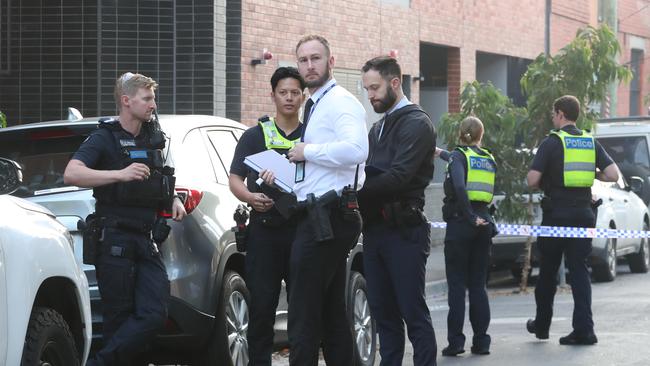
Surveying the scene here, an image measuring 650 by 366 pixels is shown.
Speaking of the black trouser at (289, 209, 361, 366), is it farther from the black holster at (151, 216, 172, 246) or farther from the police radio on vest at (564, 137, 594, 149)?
the police radio on vest at (564, 137, 594, 149)

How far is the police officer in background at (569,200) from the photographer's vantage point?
34.8 feet

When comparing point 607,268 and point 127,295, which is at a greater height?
point 127,295

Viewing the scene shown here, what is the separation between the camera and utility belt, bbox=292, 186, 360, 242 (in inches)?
277

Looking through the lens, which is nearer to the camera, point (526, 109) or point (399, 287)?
point (399, 287)

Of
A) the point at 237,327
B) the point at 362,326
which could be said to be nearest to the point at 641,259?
the point at 362,326

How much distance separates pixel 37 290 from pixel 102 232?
3.21 ft

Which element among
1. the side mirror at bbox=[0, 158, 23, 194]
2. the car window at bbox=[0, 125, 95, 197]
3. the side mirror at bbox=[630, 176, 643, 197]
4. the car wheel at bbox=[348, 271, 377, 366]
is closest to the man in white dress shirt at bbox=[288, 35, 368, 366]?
the car window at bbox=[0, 125, 95, 197]

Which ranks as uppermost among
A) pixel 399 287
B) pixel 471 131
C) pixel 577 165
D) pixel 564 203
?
pixel 471 131

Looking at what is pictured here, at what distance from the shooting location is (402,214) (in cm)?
772

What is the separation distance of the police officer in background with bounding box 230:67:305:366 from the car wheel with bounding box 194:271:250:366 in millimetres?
414

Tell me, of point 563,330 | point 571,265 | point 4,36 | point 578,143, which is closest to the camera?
point 578,143

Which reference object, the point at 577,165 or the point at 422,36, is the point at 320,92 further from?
the point at 422,36

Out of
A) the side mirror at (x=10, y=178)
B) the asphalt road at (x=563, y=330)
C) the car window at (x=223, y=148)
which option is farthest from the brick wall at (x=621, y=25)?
the side mirror at (x=10, y=178)

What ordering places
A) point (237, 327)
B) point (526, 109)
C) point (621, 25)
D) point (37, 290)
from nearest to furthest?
point (37, 290) < point (237, 327) < point (526, 109) < point (621, 25)
